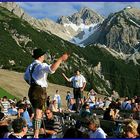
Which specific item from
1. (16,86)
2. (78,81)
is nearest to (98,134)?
(78,81)

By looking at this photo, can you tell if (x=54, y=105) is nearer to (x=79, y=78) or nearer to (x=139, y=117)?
(x=79, y=78)

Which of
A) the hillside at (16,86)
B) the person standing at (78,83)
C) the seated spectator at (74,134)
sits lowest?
→ the hillside at (16,86)

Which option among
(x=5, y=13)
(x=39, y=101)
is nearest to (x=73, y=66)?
(x=5, y=13)

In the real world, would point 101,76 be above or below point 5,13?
below

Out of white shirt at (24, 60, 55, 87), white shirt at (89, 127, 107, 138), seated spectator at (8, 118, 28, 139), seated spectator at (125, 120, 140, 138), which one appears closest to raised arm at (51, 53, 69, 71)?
white shirt at (24, 60, 55, 87)

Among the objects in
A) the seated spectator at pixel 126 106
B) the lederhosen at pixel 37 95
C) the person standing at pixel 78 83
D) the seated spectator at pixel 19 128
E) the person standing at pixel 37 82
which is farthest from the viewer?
the seated spectator at pixel 126 106

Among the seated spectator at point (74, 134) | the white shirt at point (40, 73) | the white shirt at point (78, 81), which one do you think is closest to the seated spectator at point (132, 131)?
the seated spectator at point (74, 134)

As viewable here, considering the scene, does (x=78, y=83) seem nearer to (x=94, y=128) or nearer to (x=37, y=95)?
(x=37, y=95)

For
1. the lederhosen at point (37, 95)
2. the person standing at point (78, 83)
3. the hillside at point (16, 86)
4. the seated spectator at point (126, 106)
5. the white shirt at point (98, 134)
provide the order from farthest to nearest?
the hillside at point (16, 86)
the seated spectator at point (126, 106)
the person standing at point (78, 83)
the lederhosen at point (37, 95)
the white shirt at point (98, 134)

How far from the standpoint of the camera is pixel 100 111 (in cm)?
2083

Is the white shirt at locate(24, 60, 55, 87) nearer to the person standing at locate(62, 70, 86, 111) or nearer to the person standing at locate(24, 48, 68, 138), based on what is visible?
the person standing at locate(24, 48, 68, 138)

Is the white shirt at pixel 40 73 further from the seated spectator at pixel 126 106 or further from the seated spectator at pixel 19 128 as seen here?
the seated spectator at pixel 126 106

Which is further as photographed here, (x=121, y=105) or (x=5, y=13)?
(x=5, y=13)

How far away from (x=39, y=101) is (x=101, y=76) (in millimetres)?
189964
